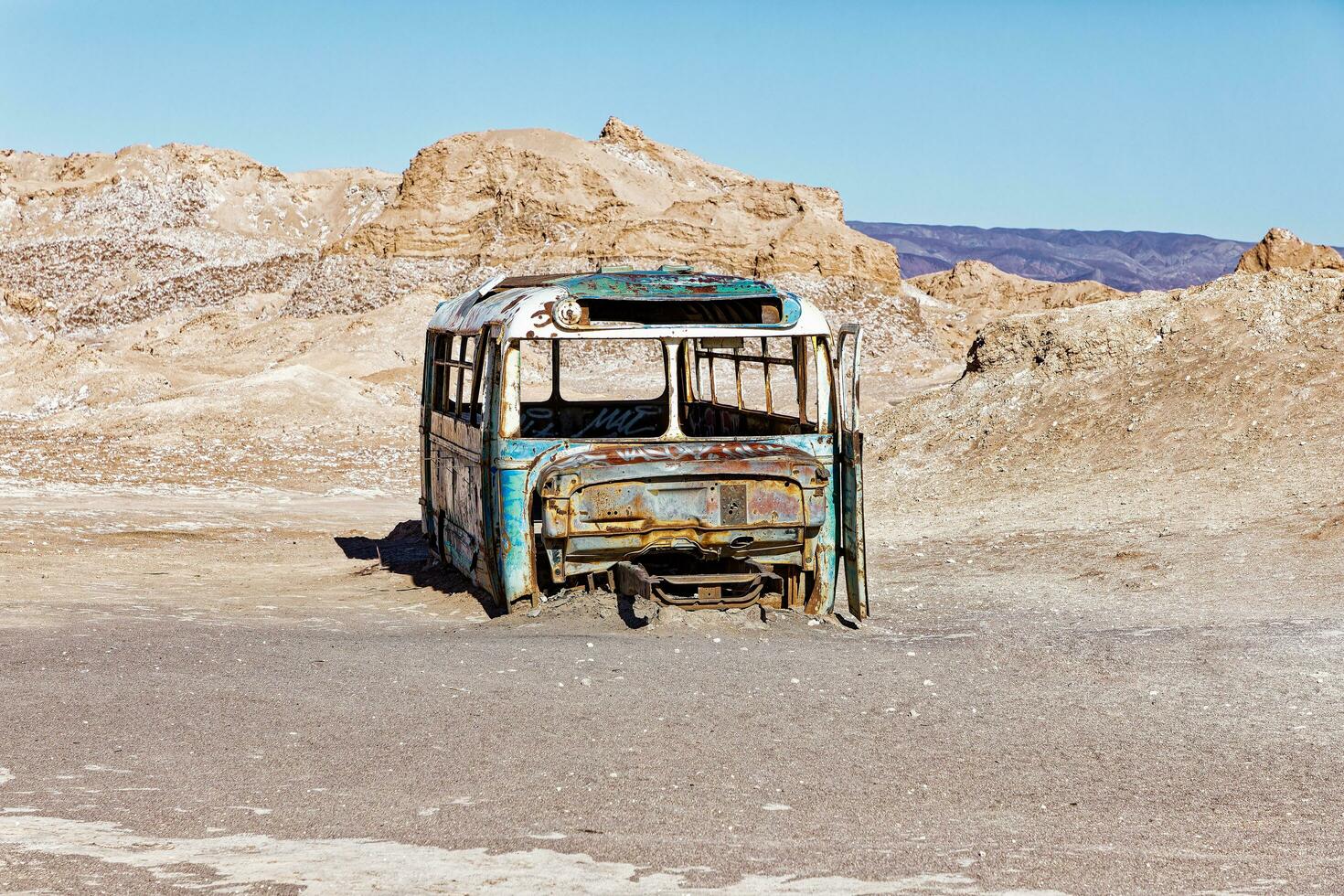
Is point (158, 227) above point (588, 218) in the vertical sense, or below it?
above

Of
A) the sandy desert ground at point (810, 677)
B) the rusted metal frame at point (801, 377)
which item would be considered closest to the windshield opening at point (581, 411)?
the rusted metal frame at point (801, 377)

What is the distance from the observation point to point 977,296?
85.9 meters

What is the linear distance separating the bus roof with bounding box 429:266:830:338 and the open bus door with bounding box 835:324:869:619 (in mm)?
420

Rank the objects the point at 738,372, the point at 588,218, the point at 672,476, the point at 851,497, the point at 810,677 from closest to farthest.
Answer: the point at 810,677 < the point at 672,476 < the point at 851,497 < the point at 738,372 < the point at 588,218

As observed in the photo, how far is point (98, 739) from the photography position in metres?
6.56

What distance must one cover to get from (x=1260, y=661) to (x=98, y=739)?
642 centimetres

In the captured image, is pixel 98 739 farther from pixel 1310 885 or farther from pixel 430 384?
pixel 430 384

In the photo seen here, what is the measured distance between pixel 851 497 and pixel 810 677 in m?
2.00

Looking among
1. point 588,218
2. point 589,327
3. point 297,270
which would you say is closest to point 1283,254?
point 588,218

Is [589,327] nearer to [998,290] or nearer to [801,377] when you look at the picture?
[801,377]

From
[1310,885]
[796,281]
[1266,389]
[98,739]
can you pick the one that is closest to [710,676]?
[98,739]

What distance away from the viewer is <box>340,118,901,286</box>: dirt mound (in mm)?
63406

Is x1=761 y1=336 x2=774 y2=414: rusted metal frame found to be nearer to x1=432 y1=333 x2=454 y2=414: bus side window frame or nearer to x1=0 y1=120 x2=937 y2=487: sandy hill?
x1=432 y1=333 x2=454 y2=414: bus side window frame

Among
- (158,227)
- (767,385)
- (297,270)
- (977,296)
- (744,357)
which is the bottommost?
(767,385)
